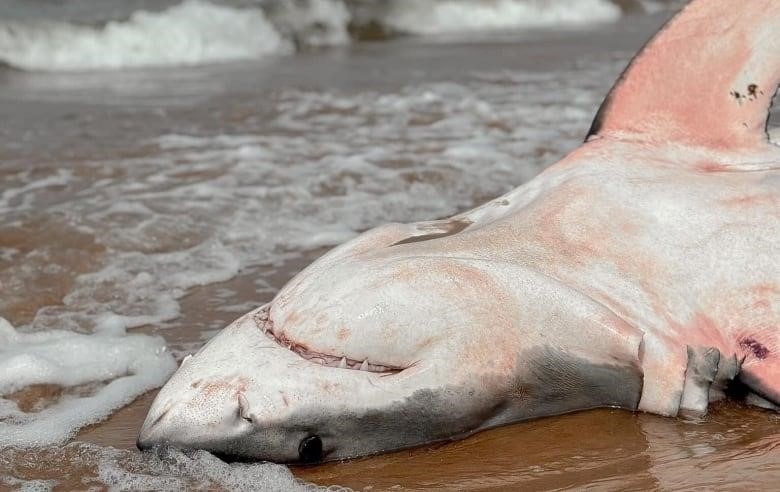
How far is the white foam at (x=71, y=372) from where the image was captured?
3.66 m

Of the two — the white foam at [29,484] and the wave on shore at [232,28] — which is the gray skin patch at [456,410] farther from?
the wave on shore at [232,28]

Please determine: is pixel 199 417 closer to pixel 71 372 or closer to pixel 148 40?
pixel 71 372

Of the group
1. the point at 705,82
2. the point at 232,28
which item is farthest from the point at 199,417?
the point at 232,28

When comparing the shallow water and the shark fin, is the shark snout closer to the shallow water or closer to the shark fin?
the shallow water

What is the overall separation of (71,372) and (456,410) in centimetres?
178

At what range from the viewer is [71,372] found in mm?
4152

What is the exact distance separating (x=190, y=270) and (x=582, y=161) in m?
2.27

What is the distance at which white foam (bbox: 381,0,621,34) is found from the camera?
2100 centimetres

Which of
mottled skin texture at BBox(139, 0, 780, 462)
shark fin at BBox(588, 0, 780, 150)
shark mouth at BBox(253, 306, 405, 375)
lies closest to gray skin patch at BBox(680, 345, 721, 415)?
mottled skin texture at BBox(139, 0, 780, 462)

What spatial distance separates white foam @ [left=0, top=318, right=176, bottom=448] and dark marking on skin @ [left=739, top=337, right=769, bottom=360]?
83.6 inches

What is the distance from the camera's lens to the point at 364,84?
39.5ft

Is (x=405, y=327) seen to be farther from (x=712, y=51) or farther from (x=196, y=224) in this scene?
(x=196, y=224)

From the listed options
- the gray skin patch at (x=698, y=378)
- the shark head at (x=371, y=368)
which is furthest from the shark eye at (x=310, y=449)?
the gray skin patch at (x=698, y=378)

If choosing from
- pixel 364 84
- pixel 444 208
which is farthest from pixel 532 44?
pixel 444 208
